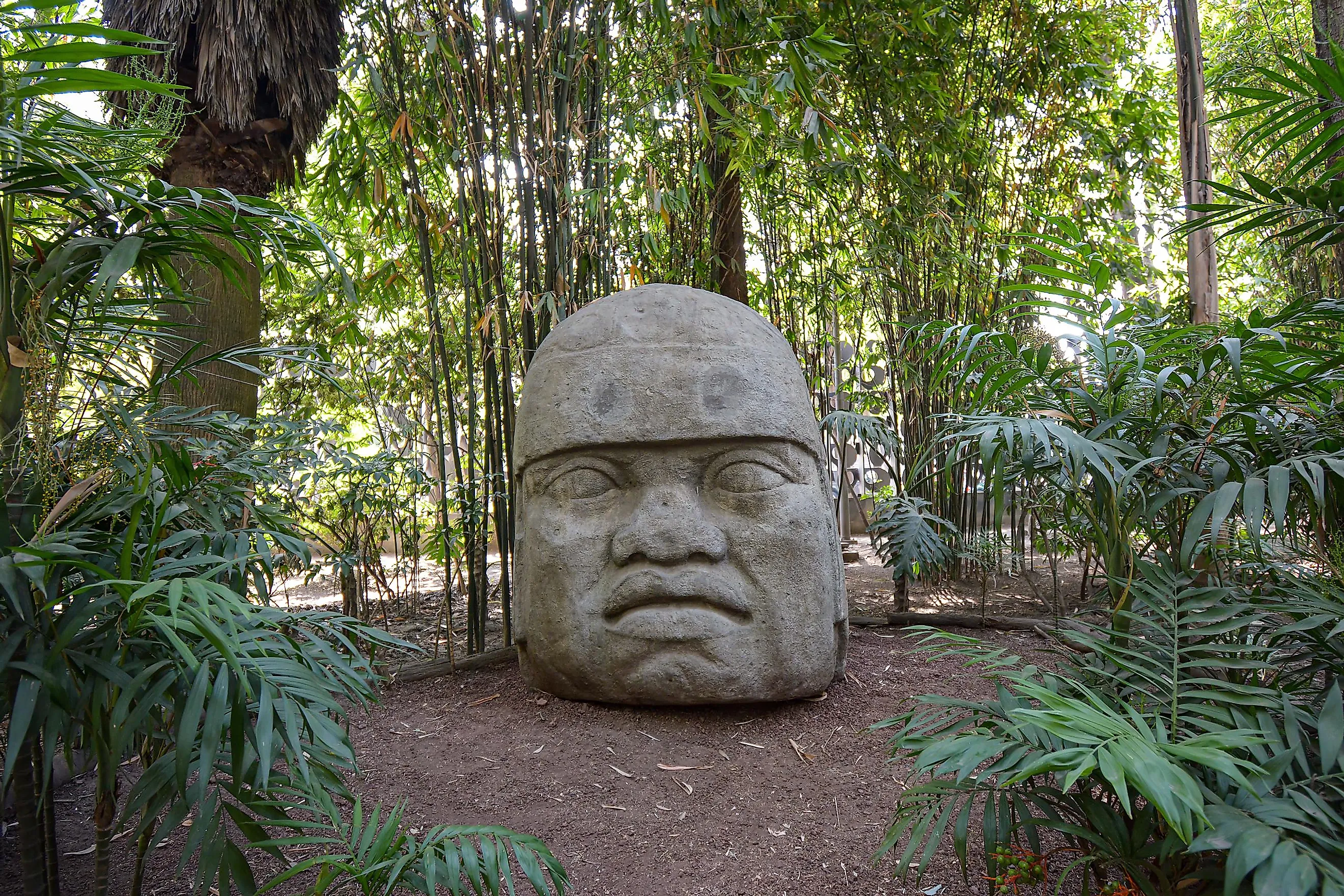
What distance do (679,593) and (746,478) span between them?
437mm

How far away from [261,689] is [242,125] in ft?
9.32

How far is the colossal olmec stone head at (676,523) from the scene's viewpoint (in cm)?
274

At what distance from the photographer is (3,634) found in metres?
1.25

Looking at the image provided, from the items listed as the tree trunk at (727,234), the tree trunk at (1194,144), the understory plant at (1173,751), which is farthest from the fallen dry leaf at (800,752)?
the tree trunk at (727,234)

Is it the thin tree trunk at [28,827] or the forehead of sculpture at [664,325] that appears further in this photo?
the forehead of sculpture at [664,325]

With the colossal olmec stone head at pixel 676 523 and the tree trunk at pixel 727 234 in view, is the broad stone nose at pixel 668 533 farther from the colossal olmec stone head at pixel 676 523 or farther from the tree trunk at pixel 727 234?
the tree trunk at pixel 727 234

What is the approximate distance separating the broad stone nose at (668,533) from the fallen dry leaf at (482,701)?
844 millimetres

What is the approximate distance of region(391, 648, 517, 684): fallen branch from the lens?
3486 mm

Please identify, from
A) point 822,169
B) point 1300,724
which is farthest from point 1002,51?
point 1300,724

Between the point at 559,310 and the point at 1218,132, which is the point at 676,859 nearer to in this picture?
the point at 559,310

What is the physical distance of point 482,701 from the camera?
3201 mm

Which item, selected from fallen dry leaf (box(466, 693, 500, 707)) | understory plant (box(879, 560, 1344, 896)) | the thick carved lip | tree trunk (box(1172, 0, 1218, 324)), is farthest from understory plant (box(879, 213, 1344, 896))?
fallen dry leaf (box(466, 693, 500, 707))

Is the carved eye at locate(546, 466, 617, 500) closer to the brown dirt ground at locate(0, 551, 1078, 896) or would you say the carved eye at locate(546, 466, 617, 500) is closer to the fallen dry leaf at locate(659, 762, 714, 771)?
the brown dirt ground at locate(0, 551, 1078, 896)

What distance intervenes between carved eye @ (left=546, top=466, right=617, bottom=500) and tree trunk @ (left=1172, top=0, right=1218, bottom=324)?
2.07 metres
